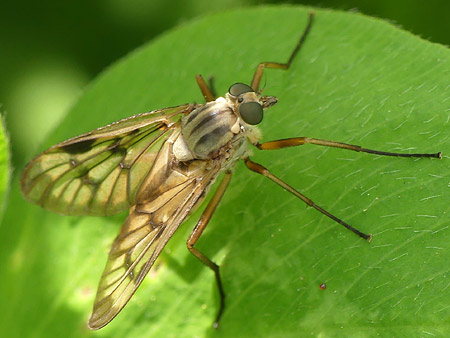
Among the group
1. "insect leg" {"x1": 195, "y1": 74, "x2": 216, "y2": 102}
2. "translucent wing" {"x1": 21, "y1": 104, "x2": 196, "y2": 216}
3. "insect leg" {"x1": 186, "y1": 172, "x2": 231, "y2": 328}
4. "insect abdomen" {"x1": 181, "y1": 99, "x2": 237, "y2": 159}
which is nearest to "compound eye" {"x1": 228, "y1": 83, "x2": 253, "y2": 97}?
"insect abdomen" {"x1": 181, "y1": 99, "x2": 237, "y2": 159}

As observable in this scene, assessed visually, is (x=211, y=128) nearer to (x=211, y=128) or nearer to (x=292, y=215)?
(x=211, y=128)

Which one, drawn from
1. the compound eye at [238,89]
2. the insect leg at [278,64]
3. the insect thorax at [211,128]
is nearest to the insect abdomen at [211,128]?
the insect thorax at [211,128]

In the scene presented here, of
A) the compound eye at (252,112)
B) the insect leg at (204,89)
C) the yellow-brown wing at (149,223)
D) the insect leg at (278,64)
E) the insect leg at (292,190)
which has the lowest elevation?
the insect leg at (292,190)

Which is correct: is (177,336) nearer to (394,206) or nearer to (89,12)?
(394,206)

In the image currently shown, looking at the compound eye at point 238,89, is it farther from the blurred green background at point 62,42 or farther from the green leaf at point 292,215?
the blurred green background at point 62,42

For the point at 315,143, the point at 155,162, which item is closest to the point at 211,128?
the point at 155,162

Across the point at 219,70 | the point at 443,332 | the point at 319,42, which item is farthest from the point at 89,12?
the point at 443,332
